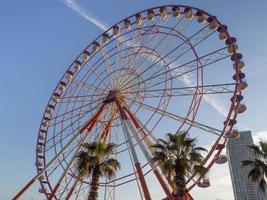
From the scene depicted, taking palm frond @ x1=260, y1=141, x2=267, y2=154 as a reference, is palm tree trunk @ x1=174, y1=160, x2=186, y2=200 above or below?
below

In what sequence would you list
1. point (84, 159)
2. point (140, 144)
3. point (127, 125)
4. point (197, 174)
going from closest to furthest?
point (197, 174), point (84, 159), point (140, 144), point (127, 125)

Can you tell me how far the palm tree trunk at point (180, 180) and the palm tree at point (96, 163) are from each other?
3.98 meters

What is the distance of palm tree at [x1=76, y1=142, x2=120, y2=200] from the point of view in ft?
50.8

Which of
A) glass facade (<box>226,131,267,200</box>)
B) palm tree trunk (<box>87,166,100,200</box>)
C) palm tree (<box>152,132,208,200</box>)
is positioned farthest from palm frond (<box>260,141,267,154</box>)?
glass facade (<box>226,131,267,200</box>)

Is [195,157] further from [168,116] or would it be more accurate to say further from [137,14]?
[137,14]

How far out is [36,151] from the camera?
2584 centimetres

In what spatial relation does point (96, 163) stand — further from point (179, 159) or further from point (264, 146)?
point (264, 146)

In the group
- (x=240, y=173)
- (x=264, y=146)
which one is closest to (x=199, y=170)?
(x=264, y=146)

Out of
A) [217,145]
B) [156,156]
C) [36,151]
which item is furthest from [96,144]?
[36,151]

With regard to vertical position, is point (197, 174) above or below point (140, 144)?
below

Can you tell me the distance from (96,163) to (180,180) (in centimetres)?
474

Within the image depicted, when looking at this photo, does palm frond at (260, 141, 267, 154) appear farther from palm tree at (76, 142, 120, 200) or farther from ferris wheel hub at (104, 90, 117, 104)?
ferris wheel hub at (104, 90, 117, 104)

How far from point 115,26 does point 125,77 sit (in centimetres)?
558

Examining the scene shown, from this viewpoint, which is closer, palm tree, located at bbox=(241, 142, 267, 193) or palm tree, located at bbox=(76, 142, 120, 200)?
palm tree, located at bbox=(241, 142, 267, 193)
